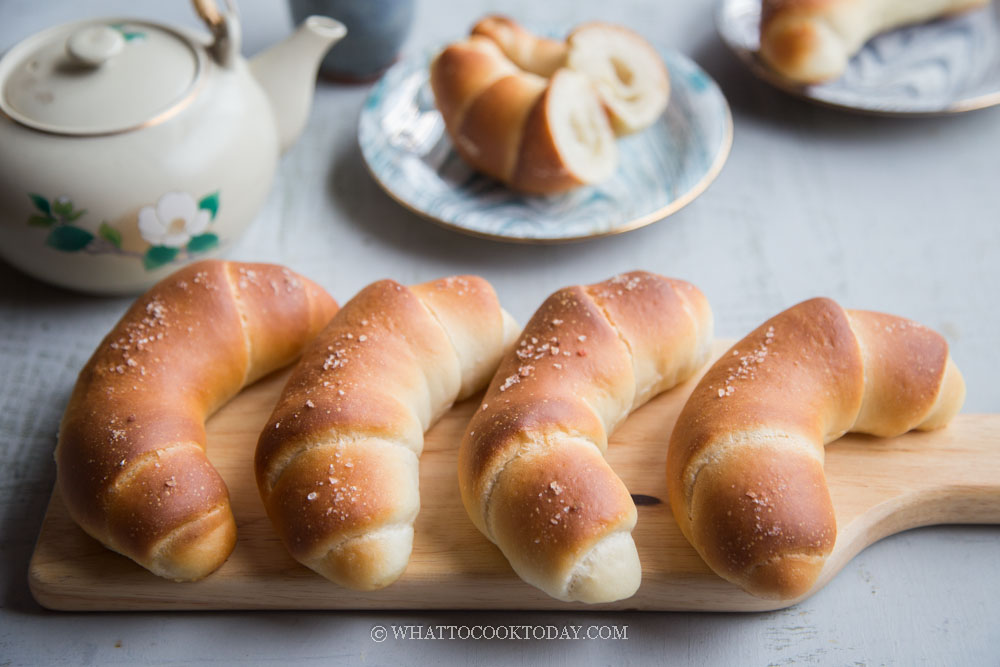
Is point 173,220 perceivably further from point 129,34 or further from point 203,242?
point 129,34

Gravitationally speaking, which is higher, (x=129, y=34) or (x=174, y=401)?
(x=129, y=34)

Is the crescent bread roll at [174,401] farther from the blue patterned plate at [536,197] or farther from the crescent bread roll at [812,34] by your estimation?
the crescent bread roll at [812,34]

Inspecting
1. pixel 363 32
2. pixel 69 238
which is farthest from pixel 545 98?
pixel 69 238

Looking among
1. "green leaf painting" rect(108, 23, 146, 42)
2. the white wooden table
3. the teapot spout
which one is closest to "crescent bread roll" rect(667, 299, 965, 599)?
the white wooden table

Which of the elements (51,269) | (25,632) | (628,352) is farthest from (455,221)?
(25,632)

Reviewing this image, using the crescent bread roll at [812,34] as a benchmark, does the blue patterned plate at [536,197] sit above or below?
below

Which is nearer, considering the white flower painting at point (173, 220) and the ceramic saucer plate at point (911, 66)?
the white flower painting at point (173, 220)

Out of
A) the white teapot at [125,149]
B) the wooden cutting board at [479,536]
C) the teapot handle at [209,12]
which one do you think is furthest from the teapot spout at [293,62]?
the wooden cutting board at [479,536]

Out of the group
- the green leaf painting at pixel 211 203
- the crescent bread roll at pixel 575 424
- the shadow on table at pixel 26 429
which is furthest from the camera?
the green leaf painting at pixel 211 203
